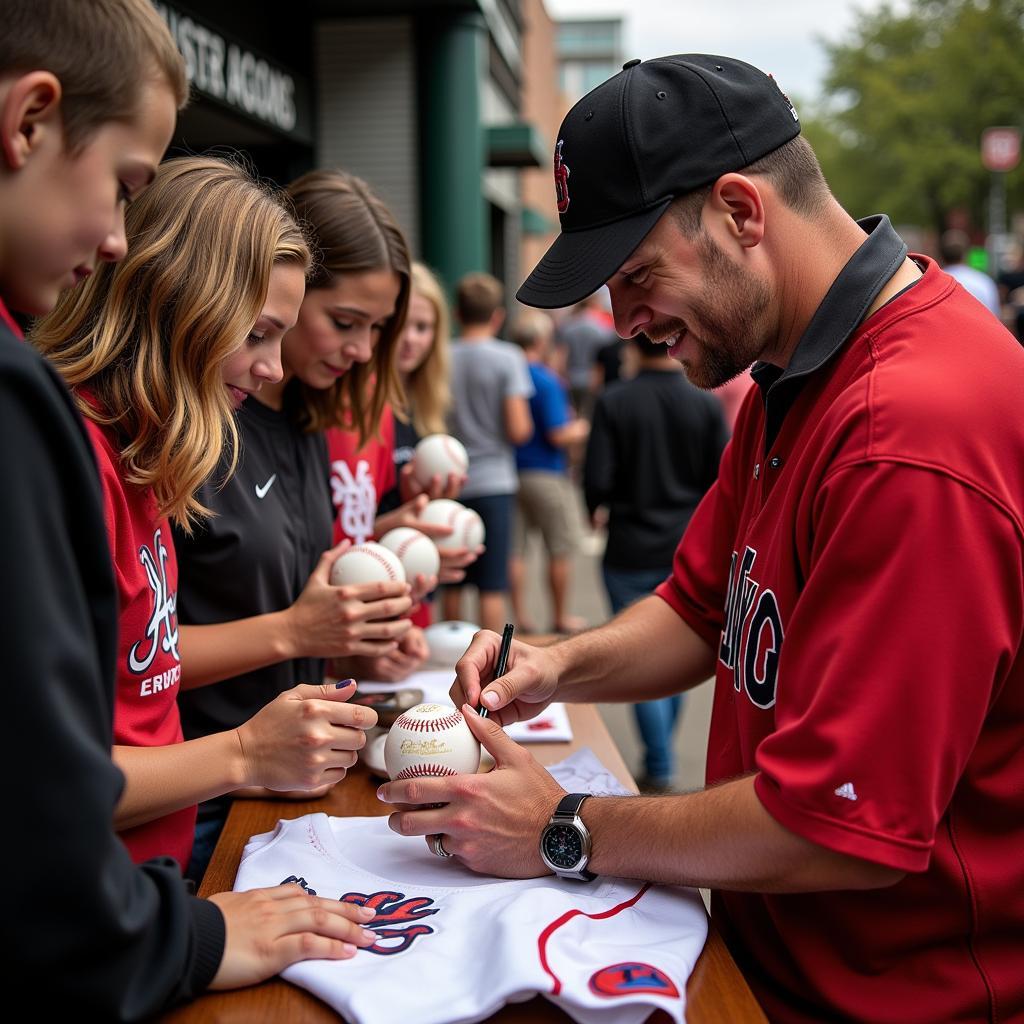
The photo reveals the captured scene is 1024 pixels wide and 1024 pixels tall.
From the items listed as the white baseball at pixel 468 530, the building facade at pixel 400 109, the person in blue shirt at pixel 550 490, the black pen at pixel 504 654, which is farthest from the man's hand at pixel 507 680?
the building facade at pixel 400 109

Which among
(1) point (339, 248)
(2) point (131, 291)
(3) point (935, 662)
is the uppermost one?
(1) point (339, 248)

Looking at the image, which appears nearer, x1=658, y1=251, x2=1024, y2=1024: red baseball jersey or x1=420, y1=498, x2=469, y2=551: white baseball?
x1=658, y1=251, x2=1024, y2=1024: red baseball jersey

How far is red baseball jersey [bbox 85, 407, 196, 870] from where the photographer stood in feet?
5.74

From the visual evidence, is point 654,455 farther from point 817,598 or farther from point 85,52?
point 85,52

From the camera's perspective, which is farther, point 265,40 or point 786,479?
point 265,40

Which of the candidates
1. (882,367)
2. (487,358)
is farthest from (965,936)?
(487,358)

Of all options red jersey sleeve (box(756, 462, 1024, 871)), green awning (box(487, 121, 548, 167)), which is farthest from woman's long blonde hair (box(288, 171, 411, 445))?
green awning (box(487, 121, 548, 167))

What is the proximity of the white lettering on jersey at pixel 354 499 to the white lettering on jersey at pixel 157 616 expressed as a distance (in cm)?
114

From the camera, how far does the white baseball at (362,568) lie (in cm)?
245

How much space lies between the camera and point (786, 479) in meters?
1.72

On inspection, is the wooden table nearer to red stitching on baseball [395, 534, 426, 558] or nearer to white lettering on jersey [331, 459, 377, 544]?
red stitching on baseball [395, 534, 426, 558]

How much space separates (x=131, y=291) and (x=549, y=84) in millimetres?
33971

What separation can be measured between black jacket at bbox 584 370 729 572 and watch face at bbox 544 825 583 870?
3610 millimetres

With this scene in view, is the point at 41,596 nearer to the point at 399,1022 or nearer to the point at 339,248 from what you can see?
the point at 399,1022
